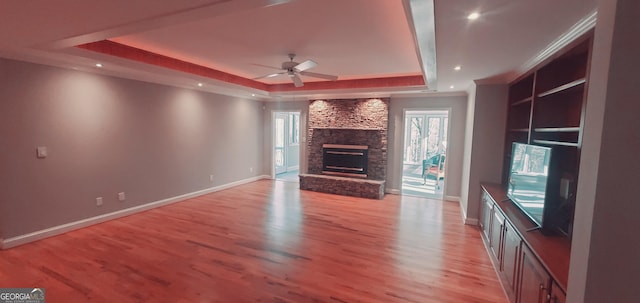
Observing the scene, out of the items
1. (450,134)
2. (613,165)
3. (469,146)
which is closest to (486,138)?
(469,146)

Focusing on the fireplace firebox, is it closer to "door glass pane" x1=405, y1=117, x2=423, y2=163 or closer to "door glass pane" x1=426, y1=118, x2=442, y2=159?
"door glass pane" x1=405, y1=117, x2=423, y2=163

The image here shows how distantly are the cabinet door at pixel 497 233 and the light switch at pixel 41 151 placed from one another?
215 inches

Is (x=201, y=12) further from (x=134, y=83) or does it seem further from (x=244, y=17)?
(x=134, y=83)

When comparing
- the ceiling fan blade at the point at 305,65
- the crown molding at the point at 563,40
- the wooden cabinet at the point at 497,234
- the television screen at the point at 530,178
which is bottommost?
the wooden cabinet at the point at 497,234

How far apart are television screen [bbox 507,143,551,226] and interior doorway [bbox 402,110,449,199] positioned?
4.54 m

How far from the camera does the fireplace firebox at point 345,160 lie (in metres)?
6.59

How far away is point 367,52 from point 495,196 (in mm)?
2437

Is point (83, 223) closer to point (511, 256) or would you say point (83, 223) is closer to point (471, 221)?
point (511, 256)

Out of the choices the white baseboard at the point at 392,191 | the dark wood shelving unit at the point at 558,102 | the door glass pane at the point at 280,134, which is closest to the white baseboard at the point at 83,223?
the door glass pane at the point at 280,134

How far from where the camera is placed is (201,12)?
6.34ft

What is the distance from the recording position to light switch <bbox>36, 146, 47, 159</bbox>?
3536 millimetres

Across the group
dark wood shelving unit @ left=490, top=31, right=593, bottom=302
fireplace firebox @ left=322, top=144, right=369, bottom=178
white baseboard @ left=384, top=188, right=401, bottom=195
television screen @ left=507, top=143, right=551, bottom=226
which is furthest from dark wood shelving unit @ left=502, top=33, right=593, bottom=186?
fireplace firebox @ left=322, top=144, right=369, bottom=178

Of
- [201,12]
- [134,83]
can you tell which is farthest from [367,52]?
[134,83]

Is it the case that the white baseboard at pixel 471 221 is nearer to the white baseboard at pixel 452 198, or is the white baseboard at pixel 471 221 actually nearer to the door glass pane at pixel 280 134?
the white baseboard at pixel 452 198
